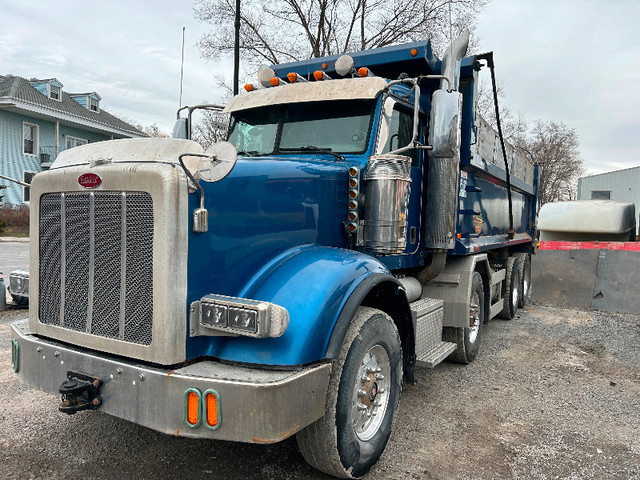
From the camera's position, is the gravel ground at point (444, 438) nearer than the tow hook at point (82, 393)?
No

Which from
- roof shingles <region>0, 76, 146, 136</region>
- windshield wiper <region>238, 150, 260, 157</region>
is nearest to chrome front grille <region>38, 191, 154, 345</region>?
windshield wiper <region>238, 150, 260, 157</region>

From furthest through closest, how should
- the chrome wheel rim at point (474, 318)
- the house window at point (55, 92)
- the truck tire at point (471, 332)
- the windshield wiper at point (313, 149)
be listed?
the house window at point (55, 92) < the chrome wheel rim at point (474, 318) < the truck tire at point (471, 332) < the windshield wiper at point (313, 149)

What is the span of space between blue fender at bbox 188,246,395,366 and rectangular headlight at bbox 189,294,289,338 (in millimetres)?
141

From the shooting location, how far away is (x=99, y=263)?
2635 millimetres

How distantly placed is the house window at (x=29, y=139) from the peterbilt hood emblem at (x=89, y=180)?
27073 mm

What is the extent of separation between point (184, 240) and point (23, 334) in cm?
142

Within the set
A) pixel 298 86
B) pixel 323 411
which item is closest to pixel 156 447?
pixel 323 411

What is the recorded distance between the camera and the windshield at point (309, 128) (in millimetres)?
4125

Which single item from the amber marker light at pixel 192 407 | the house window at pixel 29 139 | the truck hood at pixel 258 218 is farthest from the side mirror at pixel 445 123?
the house window at pixel 29 139

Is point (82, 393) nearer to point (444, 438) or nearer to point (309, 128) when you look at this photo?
point (444, 438)

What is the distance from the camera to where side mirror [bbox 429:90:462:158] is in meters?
4.04

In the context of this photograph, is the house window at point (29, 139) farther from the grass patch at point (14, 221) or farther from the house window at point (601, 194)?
the house window at point (601, 194)

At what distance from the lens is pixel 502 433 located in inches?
151

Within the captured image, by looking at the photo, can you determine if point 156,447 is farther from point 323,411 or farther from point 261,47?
point 261,47
